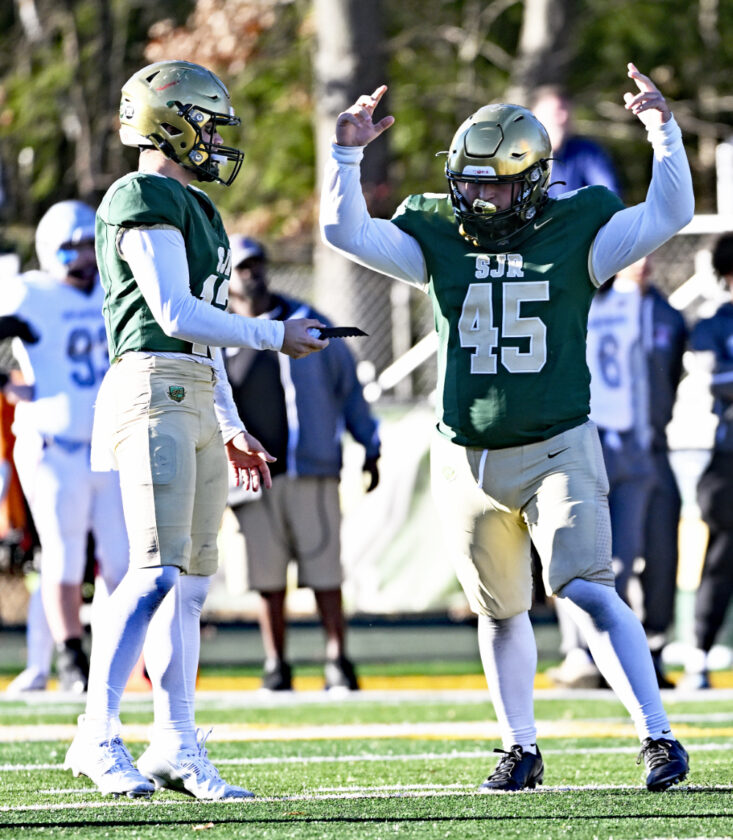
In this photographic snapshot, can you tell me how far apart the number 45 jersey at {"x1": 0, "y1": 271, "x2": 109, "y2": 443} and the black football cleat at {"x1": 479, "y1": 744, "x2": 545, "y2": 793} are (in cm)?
370

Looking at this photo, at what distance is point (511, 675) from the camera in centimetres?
509

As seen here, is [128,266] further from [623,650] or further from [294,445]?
[294,445]

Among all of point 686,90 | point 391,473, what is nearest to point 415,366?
point 391,473

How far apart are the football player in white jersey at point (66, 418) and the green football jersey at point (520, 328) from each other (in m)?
3.49

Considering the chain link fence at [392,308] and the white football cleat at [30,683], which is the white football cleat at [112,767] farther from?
the chain link fence at [392,308]

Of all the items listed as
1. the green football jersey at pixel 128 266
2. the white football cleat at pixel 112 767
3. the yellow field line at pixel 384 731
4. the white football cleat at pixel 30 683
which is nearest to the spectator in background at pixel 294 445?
the white football cleat at pixel 30 683

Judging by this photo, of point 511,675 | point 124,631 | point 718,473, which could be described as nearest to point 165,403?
point 124,631

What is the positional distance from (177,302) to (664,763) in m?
1.71

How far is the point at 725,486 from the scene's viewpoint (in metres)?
9.16

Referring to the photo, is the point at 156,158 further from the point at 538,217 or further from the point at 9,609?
the point at 9,609

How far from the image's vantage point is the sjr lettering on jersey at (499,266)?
16.5 ft

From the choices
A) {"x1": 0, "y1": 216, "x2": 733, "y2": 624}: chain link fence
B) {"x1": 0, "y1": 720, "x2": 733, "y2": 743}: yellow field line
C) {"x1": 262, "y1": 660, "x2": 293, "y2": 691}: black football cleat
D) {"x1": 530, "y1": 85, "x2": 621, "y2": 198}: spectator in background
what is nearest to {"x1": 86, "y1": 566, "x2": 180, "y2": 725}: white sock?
{"x1": 0, "y1": 720, "x2": 733, "y2": 743}: yellow field line

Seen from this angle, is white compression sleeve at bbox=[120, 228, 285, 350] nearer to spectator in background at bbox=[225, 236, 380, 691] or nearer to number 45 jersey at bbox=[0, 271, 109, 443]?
number 45 jersey at bbox=[0, 271, 109, 443]

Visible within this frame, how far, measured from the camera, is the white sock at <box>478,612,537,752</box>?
5.09 m
